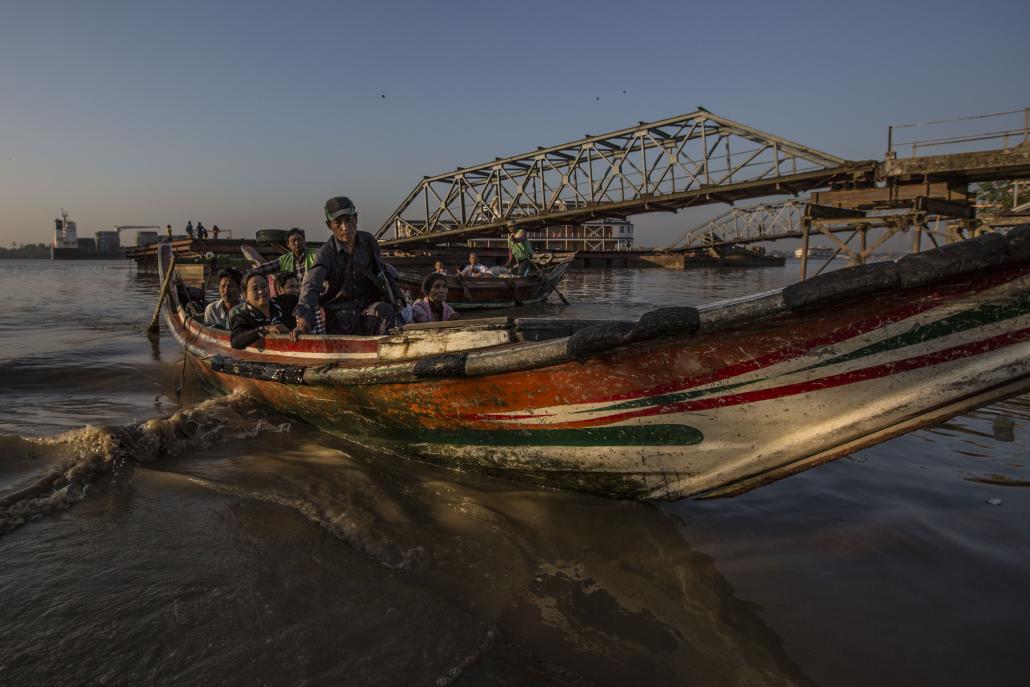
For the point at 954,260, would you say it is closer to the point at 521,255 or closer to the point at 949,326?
the point at 949,326

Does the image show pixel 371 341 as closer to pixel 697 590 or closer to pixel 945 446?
pixel 697 590

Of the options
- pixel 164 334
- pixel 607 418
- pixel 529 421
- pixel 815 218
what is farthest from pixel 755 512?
pixel 815 218

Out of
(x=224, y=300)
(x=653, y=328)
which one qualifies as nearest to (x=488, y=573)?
(x=653, y=328)

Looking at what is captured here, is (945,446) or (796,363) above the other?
(796,363)

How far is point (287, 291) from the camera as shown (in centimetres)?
677

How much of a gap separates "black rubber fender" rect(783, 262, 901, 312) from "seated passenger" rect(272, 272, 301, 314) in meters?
4.85

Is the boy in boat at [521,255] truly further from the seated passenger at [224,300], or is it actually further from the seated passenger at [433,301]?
the seated passenger at [433,301]

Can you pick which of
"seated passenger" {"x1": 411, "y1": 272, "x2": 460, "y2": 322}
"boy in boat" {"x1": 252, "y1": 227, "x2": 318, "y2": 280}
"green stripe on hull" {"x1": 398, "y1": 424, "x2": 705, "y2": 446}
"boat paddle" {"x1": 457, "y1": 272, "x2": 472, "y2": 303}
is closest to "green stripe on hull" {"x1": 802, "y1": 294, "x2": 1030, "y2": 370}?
"green stripe on hull" {"x1": 398, "y1": 424, "x2": 705, "y2": 446}

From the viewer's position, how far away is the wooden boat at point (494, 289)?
593 inches

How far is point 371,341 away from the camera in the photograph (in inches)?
165

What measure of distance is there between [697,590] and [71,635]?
8.61ft

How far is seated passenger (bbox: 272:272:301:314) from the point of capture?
21.1ft

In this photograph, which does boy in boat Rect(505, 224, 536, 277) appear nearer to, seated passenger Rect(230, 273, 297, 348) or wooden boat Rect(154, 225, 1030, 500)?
seated passenger Rect(230, 273, 297, 348)

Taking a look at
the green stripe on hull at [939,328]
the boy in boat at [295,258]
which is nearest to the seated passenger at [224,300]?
the boy in boat at [295,258]
